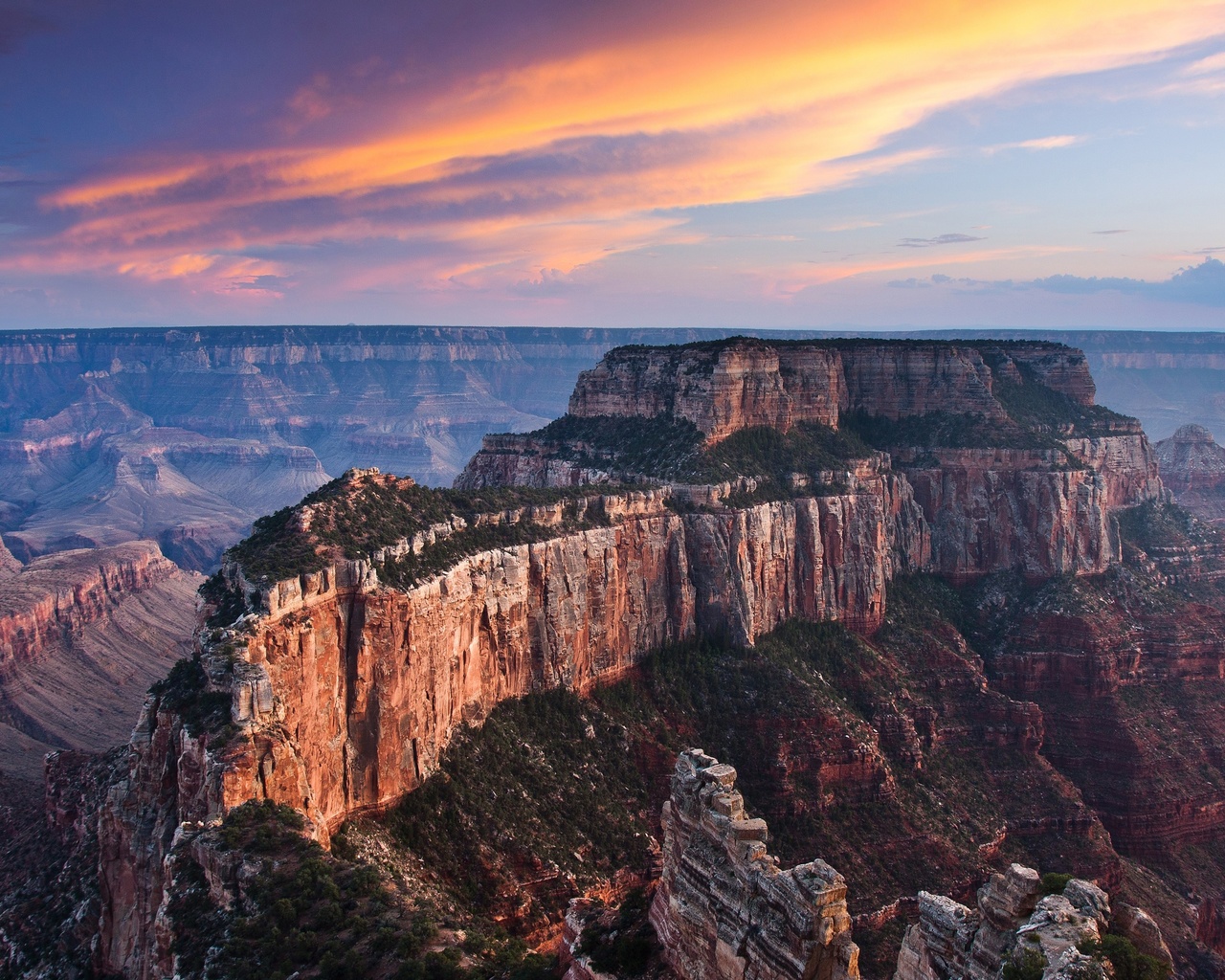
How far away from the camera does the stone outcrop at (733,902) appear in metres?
27.1

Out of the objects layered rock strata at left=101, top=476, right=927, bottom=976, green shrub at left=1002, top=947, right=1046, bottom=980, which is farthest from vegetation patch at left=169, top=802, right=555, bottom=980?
green shrub at left=1002, top=947, right=1046, bottom=980

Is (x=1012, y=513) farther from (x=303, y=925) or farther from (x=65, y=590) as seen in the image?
(x=65, y=590)

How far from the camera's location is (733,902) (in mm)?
29297

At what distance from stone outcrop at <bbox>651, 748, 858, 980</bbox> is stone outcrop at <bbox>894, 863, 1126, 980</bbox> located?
302 centimetres

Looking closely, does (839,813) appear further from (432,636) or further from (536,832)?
(432,636)

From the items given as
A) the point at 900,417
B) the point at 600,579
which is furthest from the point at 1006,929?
the point at 900,417

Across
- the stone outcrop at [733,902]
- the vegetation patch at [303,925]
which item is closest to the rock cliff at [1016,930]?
the stone outcrop at [733,902]

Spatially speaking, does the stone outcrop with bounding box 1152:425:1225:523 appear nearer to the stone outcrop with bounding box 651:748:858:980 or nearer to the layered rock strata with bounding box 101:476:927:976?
the layered rock strata with bounding box 101:476:927:976

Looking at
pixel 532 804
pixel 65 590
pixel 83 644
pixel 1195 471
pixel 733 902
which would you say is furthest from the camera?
pixel 1195 471

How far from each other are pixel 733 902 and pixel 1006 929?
7.42m

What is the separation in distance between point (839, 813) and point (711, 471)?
30.3m

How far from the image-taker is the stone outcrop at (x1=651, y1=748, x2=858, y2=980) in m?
27.1

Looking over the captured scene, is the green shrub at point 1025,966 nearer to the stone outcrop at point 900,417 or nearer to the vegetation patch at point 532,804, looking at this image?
the vegetation patch at point 532,804

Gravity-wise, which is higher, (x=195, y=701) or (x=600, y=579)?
(x=195, y=701)
